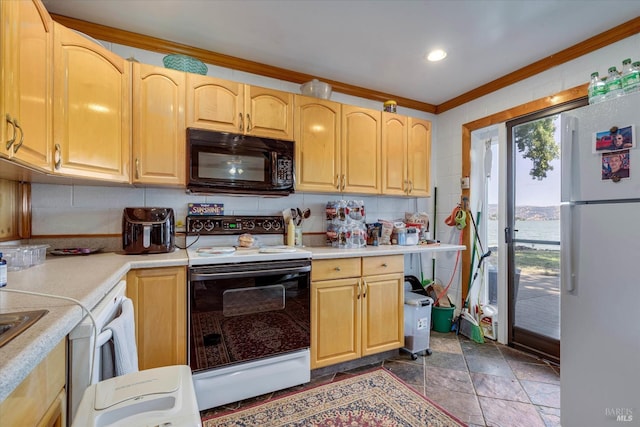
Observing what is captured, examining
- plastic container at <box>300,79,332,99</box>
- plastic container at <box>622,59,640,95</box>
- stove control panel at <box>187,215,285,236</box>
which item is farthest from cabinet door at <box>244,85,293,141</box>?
plastic container at <box>622,59,640,95</box>

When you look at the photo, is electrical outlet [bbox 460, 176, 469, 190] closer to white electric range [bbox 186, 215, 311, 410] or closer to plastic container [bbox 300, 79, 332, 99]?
plastic container [bbox 300, 79, 332, 99]

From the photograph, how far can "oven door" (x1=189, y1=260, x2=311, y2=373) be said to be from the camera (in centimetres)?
169

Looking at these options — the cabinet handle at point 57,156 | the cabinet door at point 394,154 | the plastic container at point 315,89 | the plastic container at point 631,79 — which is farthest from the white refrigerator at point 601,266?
the cabinet handle at point 57,156

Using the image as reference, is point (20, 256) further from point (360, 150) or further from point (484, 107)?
point (484, 107)

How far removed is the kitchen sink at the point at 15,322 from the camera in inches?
23.8

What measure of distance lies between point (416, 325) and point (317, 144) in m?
1.72

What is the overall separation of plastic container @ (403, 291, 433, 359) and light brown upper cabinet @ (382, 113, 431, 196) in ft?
3.35

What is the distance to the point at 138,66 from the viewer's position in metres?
1.80

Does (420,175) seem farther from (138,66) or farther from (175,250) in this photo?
(138,66)

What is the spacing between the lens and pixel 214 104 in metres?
1.98

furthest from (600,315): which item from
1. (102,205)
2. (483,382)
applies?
(102,205)

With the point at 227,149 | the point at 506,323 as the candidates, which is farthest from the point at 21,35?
the point at 506,323

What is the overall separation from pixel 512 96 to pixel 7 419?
3420mm
